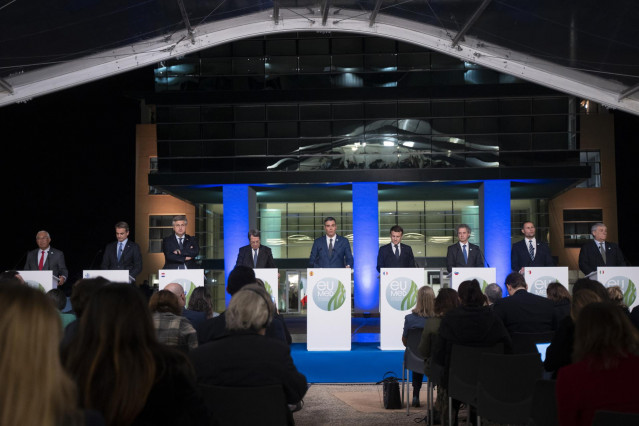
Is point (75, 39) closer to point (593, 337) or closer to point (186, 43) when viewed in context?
point (186, 43)

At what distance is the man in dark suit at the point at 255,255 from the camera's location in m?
11.0

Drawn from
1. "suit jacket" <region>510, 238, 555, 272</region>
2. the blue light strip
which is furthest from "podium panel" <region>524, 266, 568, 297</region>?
the blue light strip

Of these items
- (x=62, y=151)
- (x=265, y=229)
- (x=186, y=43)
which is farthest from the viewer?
(x=62, y=151)

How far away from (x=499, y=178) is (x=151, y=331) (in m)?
20.0

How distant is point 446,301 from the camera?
7246mm

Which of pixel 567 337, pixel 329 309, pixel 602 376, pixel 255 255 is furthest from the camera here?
pixel 255 255

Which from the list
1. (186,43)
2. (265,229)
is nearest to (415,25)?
(186,43)

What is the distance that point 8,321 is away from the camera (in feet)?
6.09

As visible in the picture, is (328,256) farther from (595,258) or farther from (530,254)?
(595,258)

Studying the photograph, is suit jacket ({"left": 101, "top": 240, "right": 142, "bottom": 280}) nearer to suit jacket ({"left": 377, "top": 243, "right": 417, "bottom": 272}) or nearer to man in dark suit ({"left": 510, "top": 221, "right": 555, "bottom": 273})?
suit jacket ({"left": 377, "top": 243, "right": 417, "bottom": 272})

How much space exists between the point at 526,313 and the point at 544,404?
3.50 metres

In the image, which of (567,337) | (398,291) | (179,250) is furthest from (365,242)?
(567,337)

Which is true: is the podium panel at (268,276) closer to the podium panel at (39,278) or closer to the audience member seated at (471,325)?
the podium panel at (39,278)

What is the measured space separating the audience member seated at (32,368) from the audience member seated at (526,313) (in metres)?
6.27
